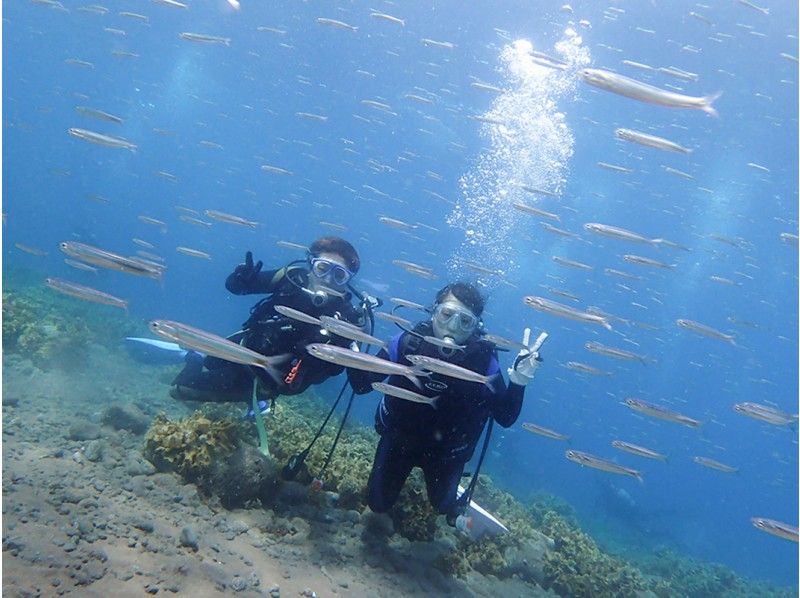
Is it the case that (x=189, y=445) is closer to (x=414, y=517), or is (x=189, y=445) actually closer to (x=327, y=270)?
(x=327, y=270)

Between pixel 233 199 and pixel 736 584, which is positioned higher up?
pixel 233 199

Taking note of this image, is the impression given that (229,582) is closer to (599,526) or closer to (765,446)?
(599,526)

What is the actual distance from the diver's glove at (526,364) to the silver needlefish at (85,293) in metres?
4.34

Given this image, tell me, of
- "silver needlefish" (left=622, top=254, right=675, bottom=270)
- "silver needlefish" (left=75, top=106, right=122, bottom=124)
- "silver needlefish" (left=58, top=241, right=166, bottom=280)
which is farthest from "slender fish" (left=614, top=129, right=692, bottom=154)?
"silver needlefish" (left=75, top=106, right=122, bottom=124)

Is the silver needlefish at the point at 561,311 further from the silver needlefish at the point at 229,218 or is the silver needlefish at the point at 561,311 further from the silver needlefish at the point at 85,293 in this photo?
the silver needlefish at the point at 229,218

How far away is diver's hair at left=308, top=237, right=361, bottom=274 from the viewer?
22.2 ft

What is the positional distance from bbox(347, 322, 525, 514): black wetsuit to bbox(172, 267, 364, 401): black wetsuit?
1.99 feet

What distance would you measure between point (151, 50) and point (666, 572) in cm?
6690

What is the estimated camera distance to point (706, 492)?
78.1m

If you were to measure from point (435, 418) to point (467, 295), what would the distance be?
1540mm

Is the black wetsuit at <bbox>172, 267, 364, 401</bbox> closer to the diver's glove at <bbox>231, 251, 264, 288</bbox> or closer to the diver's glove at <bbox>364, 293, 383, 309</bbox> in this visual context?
the diver's glove at <bbox>231, 251, 264, 288</bbox>

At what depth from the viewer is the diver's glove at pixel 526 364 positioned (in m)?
5.68

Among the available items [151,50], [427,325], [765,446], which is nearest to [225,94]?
[151,50]

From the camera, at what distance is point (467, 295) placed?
6.09 meters
